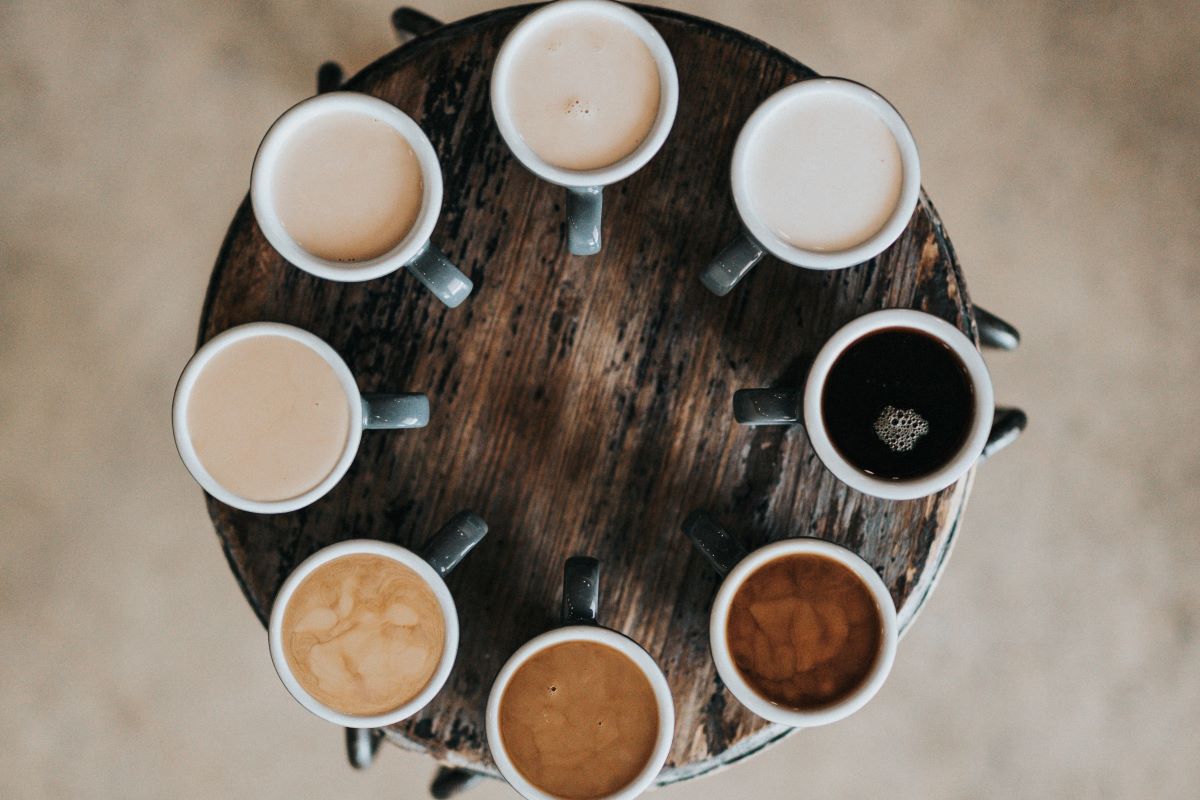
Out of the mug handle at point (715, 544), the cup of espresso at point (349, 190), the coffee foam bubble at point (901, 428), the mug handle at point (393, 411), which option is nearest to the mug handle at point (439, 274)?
the cup of espresso at point (349, 190)

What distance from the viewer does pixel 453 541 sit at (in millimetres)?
853

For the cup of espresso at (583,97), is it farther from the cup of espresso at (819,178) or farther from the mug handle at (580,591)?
the mug handle at (580,591)

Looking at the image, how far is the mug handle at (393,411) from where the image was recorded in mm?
848

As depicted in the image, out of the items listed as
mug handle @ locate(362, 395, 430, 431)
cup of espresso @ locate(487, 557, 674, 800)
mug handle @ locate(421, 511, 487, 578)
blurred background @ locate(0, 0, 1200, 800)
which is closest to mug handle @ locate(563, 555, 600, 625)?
cup of espresso @ locate(487, 557, 674, 800)

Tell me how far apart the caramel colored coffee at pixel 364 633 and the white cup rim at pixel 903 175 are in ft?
1.69

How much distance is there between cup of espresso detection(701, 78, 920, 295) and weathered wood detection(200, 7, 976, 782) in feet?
0.24

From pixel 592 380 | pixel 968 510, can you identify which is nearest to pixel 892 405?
pixel 592 380

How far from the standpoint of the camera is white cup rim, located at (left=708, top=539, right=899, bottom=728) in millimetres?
795

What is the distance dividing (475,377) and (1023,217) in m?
1.26

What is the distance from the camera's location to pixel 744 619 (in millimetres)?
837

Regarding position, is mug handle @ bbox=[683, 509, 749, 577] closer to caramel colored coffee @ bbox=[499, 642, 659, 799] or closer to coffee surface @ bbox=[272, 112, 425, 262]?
caramel colored coffee @ bbox=[499, 642, 659, 799]

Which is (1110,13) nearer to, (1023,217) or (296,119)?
(1023,217)

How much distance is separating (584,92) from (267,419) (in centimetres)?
50

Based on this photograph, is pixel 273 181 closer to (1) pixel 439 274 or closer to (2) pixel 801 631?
(1) pixel 439 274
